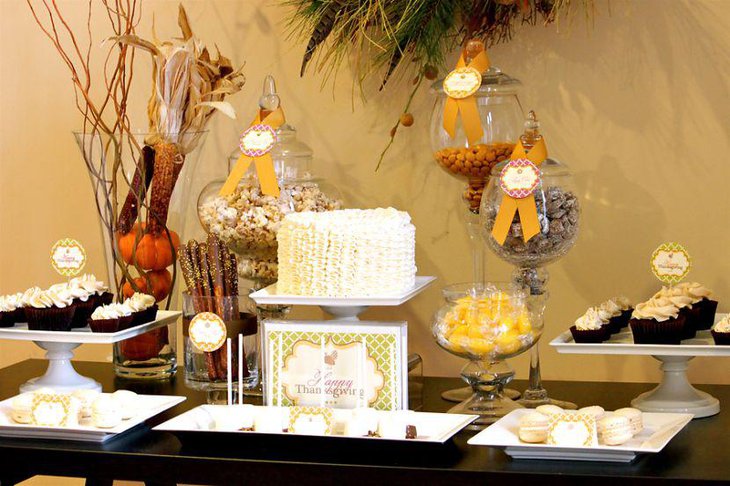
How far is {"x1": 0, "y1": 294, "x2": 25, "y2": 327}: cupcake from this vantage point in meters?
1.82

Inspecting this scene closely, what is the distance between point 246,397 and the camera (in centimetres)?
179

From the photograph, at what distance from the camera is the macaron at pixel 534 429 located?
1.39 m

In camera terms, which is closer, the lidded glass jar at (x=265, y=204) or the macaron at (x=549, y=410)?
the macaron at (x=549, y=410)

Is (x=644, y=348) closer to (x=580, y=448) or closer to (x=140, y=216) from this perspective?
(x=580, y=448)

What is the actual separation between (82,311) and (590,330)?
2.90 feet

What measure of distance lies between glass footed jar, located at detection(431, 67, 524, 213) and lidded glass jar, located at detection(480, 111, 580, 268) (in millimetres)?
122

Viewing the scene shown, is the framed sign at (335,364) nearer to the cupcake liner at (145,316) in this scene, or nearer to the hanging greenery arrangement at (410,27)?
the cupcake liner at (145,316)

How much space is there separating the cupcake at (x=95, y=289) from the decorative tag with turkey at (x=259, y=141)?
382mm

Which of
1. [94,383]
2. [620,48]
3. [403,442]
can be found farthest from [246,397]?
[620,48]

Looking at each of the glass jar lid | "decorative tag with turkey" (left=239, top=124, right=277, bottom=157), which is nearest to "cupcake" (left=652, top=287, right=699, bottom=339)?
the glass jar lid

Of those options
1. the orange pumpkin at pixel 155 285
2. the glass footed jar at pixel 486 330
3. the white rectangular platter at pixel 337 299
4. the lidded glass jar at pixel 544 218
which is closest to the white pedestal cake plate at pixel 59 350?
the orange pumpkin at pixel 155 285

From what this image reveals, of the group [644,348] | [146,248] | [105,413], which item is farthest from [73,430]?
[644,348]

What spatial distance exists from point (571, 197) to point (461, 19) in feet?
1.81

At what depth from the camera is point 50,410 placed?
5.02 feet
